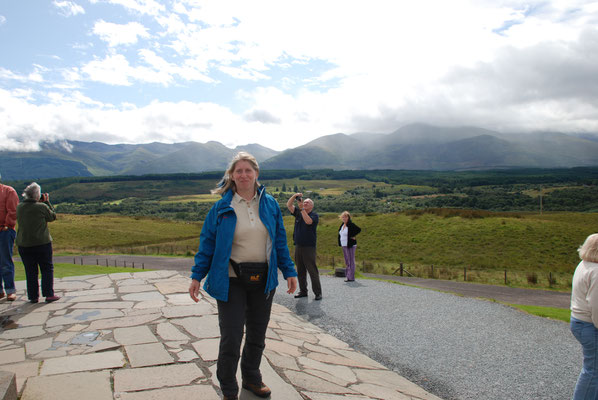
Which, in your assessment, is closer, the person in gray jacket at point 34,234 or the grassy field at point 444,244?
the person in gray jacket at point 34,234

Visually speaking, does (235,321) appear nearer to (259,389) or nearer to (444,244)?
(259,389)

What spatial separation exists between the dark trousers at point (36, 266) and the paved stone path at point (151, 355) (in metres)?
0.25

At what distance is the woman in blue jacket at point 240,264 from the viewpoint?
3400 mm

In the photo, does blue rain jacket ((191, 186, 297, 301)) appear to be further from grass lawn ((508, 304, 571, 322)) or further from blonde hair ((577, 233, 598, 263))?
grass lawn ((508, 304, 571, 322))

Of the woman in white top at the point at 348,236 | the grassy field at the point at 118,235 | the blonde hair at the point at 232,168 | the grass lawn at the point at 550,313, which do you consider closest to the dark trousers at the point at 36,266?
the blonde hair at the point at 232,168

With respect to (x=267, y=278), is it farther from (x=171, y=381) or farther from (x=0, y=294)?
(x=0, y=294)

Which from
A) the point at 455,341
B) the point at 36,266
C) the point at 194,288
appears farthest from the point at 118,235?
the point at 194,288

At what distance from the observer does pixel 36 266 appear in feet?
22.8

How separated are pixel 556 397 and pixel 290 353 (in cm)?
319

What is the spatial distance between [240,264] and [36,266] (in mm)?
5322

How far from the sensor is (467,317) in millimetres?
8211

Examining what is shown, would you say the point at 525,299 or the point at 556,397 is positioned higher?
the point at 556,397

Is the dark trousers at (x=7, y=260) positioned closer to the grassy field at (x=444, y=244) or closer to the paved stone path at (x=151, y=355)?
the paved stone path at (x=151, y=355)

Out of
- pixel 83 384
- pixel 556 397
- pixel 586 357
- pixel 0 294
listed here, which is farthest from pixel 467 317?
pixel 0 294
